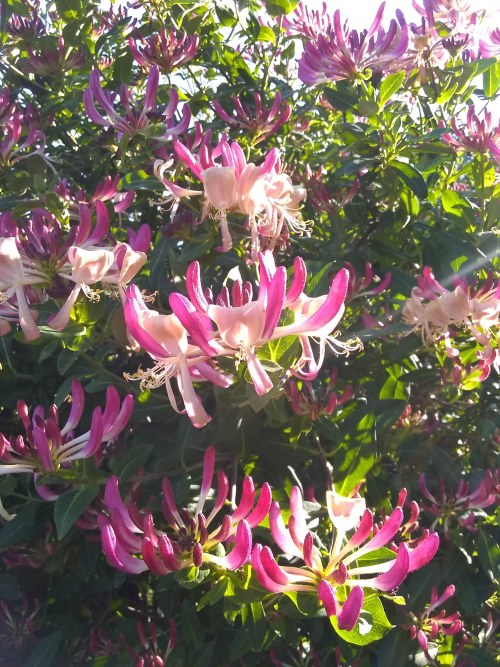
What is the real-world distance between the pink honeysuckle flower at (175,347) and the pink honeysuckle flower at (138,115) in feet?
2.64

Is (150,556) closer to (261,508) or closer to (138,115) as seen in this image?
(261,508)

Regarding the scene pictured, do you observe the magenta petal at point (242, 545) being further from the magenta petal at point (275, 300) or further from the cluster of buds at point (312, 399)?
the cluster of buds at point (312, 399)

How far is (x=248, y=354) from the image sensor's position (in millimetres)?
924

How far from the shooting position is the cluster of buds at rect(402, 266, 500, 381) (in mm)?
1297

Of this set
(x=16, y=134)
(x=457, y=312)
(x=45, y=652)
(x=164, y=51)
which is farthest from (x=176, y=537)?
(x=164, y=51)

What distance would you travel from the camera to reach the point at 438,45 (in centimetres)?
192

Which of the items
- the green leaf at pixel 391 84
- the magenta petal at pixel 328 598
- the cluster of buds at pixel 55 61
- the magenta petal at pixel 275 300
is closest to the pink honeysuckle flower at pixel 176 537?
the magenta petal at pixel 328 598

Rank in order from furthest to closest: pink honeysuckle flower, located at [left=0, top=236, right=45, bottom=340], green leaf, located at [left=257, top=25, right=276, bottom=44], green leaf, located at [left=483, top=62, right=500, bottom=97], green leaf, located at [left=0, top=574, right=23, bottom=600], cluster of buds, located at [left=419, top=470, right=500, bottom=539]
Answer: green leaf, located at [left=257, top=25, right=276, bottom=44] → green leaf, located at [left=483, top=62, right=500, bottom=97] → green leaf, located at [left=0, top=574, right=23, bottom=600] → cluster of buds, located at [left=419, top=470, right=500, bottom=539] → pink honeysuckle flower, located at [left=0, top=236, right=45, bottom=340]

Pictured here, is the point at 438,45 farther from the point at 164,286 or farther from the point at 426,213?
the point at 164,286

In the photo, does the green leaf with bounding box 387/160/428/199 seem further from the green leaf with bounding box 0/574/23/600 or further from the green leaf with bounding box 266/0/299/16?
the green leaf with bounding box 0/574/23/600

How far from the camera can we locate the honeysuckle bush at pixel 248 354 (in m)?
1.00

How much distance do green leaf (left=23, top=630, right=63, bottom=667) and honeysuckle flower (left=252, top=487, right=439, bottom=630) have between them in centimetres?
82

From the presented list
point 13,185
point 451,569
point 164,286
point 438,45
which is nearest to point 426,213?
point 438,45

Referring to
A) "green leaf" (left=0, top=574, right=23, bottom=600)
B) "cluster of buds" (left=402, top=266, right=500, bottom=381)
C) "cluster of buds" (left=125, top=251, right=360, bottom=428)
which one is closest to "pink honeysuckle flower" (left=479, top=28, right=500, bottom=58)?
"cluster of buds" (left=402, top=266, right=500, bottom=381)
